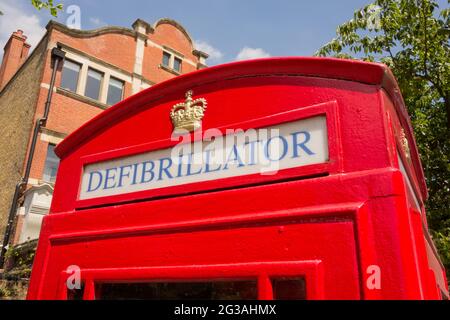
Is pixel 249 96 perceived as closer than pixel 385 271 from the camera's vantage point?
No

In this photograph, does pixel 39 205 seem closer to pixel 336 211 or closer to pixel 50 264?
pixel 50 264

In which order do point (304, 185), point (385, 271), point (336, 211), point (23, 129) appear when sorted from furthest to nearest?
point (23, 129), point (304, 185), point (336, 211), point (385, 271)

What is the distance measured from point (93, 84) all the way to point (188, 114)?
14295mm

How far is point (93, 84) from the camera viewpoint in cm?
1527

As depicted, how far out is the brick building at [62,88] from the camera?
12938mm

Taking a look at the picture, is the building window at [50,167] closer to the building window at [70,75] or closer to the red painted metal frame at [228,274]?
the building window at [70,75]

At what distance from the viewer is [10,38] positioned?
19953mm

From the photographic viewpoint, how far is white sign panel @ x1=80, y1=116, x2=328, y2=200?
166 cm

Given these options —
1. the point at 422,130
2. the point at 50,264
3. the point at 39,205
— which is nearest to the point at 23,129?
the point at 39,205

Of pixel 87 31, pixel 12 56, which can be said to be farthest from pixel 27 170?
pixel 12 56

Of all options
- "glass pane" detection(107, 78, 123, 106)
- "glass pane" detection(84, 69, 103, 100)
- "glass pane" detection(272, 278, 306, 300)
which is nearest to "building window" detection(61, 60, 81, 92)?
"glass pane" detection(84, 69, 103, 100)

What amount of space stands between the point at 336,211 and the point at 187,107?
0.96 metres

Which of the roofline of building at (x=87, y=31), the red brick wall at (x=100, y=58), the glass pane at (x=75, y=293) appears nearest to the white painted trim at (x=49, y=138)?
the red brick wall at (x=100, y=58)

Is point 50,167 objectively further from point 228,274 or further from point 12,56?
point 228,274
